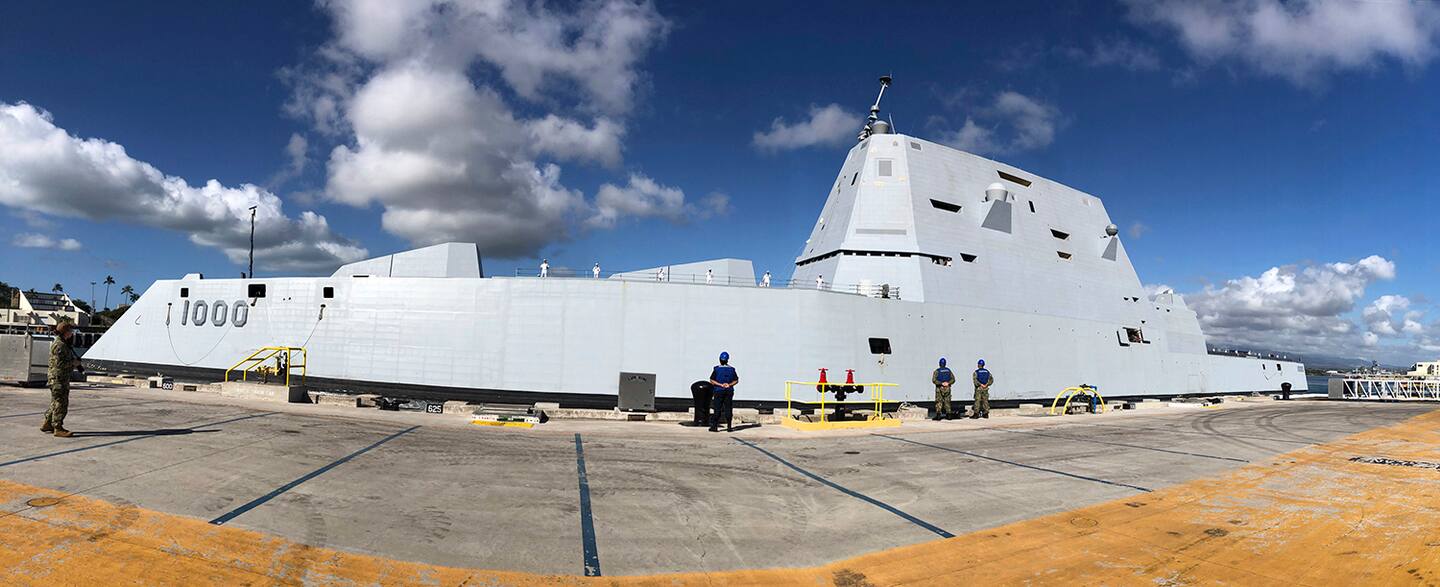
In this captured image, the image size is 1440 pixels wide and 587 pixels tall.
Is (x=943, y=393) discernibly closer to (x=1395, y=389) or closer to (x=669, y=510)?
(x=669, y=510)

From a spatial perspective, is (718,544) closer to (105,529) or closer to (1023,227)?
(105,529)

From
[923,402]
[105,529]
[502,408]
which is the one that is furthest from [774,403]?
[105,529]

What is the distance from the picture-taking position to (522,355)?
1672cm

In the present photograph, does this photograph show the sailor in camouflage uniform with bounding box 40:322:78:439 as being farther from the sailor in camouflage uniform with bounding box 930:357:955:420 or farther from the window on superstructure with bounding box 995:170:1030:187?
the window on superstructure with bounding box 995:170:1030:187

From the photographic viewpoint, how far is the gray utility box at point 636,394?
11.6m

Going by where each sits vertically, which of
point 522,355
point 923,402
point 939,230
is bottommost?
point 923,402

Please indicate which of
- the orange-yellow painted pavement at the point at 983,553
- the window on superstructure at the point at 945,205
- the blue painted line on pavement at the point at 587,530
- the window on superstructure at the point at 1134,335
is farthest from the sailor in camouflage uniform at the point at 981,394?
the window on superstructure at the point at 1134,335

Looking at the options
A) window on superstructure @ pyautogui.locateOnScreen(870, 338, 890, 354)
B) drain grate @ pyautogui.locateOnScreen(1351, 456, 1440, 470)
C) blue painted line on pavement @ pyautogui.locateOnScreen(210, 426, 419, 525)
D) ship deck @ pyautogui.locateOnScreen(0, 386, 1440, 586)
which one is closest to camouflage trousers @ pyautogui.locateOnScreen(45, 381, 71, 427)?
ship deck @ pyautogui.locateOnScreen(0, 386, 1440, 586)

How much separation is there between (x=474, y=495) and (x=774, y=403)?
12.5 metres

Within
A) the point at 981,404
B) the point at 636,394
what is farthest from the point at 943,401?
the point at 636,394

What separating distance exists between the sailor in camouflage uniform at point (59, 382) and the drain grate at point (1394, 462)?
47.4 feet

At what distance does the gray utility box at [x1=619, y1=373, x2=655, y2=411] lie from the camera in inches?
456

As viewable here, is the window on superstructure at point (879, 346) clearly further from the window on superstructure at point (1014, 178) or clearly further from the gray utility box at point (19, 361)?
the gray utility box at point (19, 361)

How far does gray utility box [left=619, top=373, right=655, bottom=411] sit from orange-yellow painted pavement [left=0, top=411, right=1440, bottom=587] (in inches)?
311
